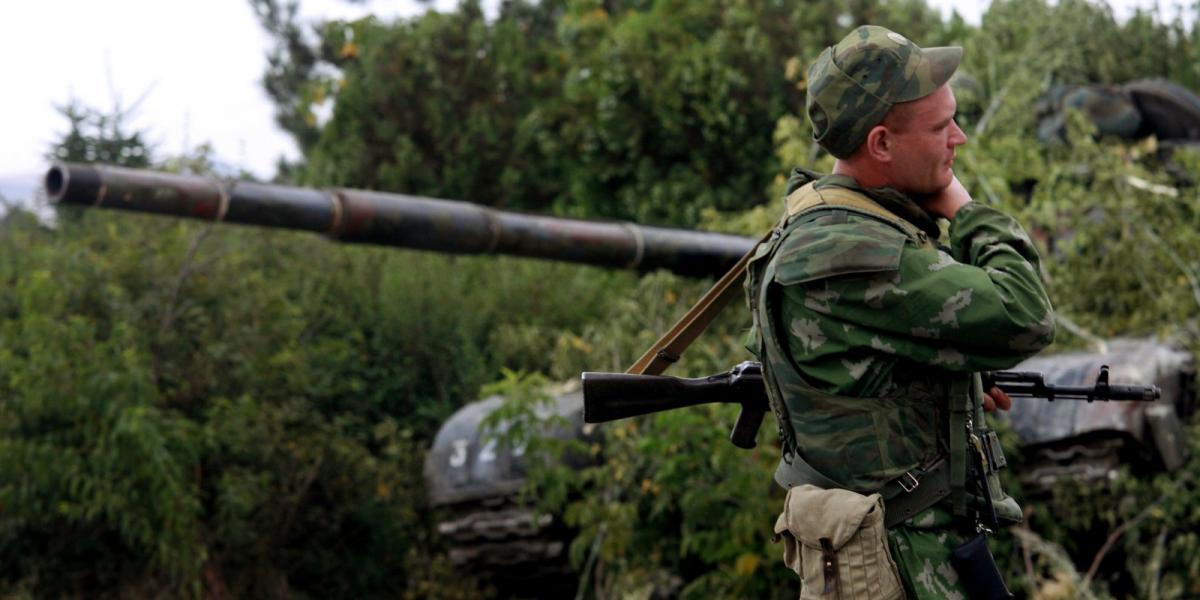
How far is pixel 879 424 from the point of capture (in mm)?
2893

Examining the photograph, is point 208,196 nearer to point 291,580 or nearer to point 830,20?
point 291,580

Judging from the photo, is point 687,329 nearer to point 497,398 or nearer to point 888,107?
point 888,107

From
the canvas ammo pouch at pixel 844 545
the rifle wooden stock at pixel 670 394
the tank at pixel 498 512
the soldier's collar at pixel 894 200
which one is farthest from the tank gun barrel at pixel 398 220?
the canvas ammo pouch at pixel 844 545

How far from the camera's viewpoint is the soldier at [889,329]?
283 cm

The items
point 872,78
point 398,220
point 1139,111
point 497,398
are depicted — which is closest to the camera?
point 872,78

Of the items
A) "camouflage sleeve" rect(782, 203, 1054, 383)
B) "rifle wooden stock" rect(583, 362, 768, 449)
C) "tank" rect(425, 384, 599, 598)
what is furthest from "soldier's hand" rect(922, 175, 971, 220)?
"tank" rect(425, 384, 599, 598)

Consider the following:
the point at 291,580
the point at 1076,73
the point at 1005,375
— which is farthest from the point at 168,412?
the point at 1076,73

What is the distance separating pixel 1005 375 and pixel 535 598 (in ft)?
21.4

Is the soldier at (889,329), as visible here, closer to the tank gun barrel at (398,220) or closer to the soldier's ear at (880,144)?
the soldier's ear at (880,144)

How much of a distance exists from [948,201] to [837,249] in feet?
1.13

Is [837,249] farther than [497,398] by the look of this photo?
No

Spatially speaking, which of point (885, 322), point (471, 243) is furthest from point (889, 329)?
point (471, 243)

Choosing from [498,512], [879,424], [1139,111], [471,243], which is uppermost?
[1139,111]

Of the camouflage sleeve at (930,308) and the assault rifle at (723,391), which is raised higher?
the camouflage sleeve at (930,308)
